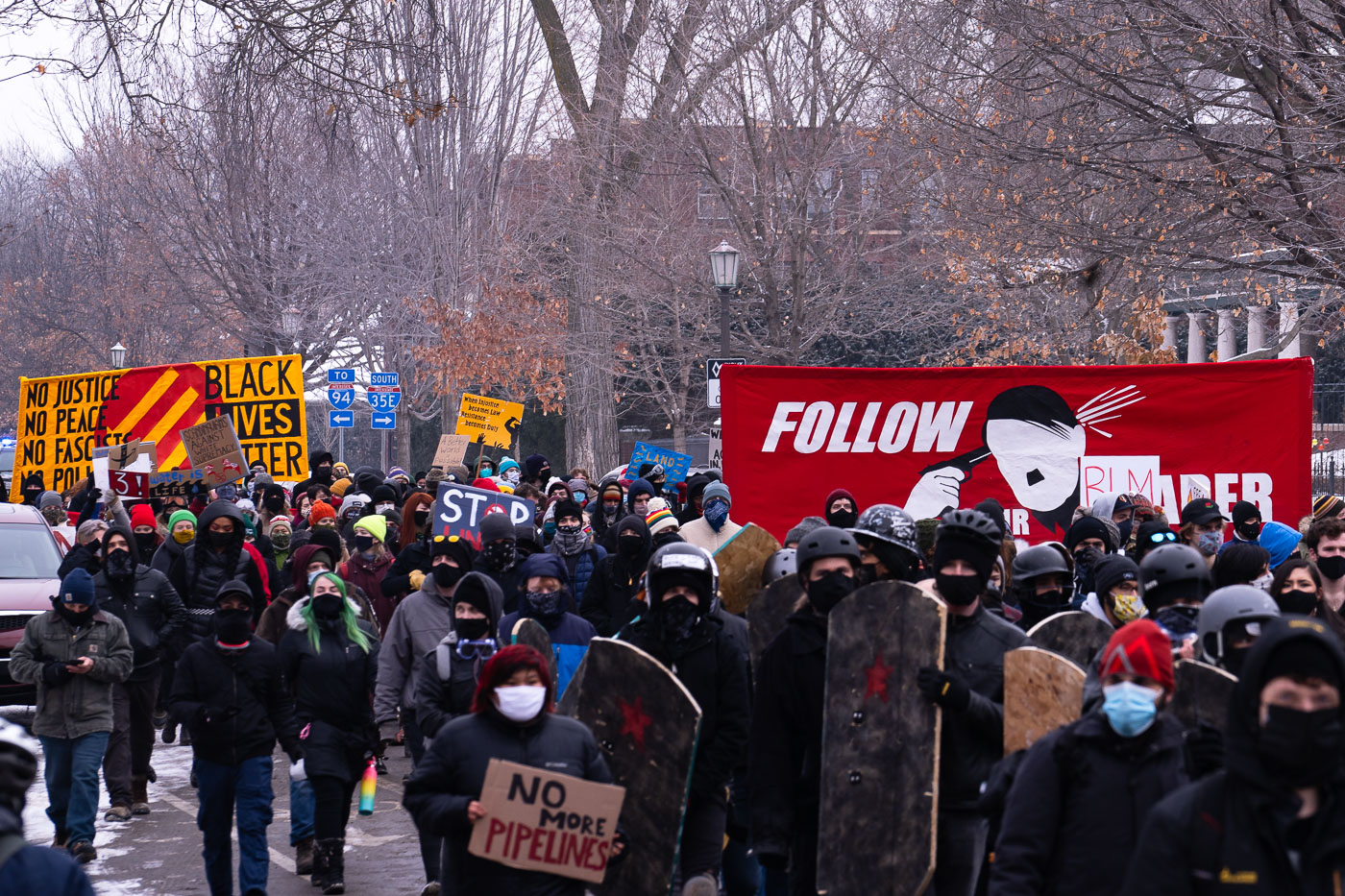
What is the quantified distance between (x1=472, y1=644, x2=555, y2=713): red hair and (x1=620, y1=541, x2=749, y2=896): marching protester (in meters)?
0.89

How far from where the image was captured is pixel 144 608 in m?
10.7

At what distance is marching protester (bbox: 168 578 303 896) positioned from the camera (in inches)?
308

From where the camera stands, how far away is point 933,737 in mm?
5238

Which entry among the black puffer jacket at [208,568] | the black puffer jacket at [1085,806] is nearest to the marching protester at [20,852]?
the black puffer jacket at [1085,806]

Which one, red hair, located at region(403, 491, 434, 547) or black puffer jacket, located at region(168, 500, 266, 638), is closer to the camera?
black puffer jacket, located at region(168, 500, 266, 638)

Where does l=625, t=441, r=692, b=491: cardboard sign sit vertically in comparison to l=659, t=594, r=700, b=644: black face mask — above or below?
above

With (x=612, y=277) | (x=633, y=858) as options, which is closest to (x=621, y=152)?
(x=612, y=277)

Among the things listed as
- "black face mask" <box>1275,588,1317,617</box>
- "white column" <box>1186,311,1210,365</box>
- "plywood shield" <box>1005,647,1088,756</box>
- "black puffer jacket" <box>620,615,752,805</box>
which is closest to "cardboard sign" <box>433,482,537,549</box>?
"black puffer jacket" <box>620,615,752,805</box>

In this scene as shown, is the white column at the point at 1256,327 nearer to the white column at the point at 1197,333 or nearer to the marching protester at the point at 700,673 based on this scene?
the white column at the point at 1197,333

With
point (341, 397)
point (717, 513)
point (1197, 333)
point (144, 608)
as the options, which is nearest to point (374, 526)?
point (144, 608)

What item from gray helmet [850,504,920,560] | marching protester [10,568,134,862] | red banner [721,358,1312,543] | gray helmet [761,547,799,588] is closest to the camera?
gray helmet [850,504,920,560]

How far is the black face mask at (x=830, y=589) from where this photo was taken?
5.77m

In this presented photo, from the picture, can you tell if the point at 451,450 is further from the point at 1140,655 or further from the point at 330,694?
the point at 1140,655

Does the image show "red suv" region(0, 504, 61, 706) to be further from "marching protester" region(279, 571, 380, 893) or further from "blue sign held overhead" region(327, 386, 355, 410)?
"blue sign held overhead" region(327, 386, 355, 410)
